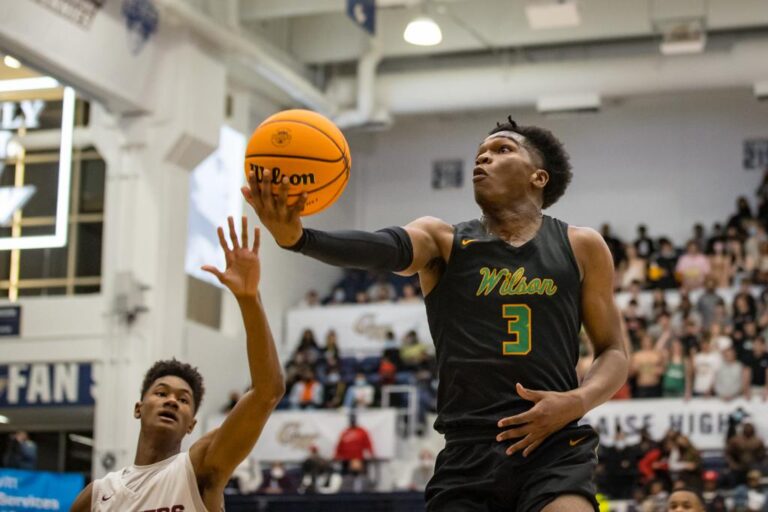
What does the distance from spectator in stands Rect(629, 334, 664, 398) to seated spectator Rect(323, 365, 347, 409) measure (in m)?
4.91

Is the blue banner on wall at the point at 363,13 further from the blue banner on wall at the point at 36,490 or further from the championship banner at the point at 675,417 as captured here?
the blue banner on wall at the point at 36,490

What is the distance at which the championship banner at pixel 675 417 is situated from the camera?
58.0 ft

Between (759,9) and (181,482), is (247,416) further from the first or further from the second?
(759,9)

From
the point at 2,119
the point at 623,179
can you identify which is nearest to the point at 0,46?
the point at 2,119

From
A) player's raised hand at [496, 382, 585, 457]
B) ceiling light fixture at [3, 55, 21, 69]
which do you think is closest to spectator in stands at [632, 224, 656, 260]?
ceiling light fixture at [3, 55, 21, 69]

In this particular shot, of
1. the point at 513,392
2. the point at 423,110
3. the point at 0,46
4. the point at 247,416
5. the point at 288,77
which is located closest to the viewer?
the point at 513,392

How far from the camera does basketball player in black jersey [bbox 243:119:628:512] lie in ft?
13.2

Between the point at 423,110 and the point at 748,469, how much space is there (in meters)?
10.8

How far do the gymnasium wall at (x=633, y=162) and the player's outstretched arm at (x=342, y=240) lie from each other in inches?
818

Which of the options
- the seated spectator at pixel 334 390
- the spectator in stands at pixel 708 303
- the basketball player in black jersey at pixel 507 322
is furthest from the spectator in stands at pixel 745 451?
the basketball player in black jersey at pixel 507 322

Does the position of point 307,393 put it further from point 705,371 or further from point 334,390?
point 705,371

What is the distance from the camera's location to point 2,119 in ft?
60.9

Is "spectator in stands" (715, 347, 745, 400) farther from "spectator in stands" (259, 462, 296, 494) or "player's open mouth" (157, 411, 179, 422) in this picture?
"player's open mouth" (157, 411, 179, 422)

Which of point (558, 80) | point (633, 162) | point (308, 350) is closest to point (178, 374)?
point (308, 350)
